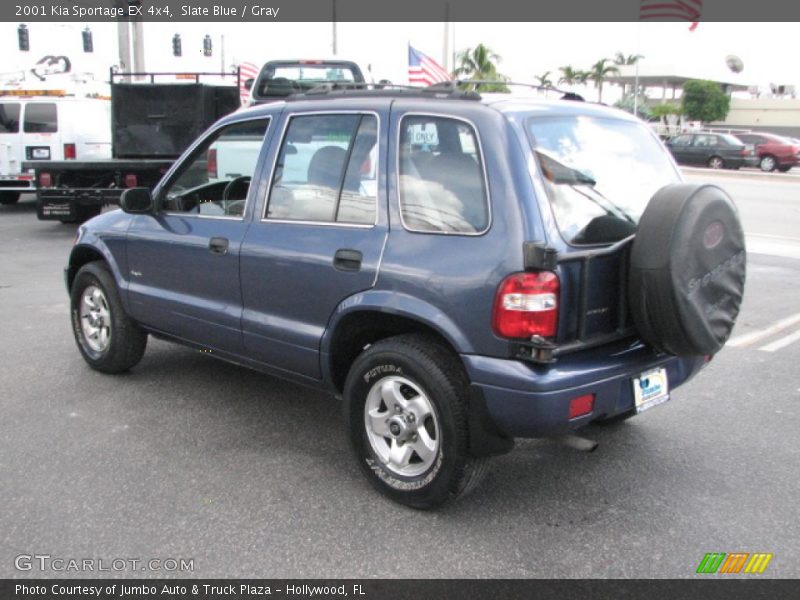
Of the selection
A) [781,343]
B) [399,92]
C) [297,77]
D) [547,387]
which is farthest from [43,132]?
[547,387]

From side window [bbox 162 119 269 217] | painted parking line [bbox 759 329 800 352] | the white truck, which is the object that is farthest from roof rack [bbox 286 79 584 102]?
the white truck

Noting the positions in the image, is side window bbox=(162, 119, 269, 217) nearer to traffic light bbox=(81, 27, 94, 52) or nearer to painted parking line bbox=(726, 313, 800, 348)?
painted parking line bbox=(726, 313, 800, 348)

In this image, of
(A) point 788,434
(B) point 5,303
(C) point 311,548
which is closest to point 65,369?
(B) point 5,303

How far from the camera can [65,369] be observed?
567 cm

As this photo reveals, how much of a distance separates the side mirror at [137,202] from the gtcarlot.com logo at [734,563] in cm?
368

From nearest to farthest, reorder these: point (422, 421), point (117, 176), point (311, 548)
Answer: point (311, 548) → point (422, 421) → point (117, 176)

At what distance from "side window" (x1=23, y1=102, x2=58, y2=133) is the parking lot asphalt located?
11207 mm

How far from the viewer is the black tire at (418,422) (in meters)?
3.37

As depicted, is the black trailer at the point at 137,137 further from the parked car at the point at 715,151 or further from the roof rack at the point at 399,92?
the parked car at the point at 715,151

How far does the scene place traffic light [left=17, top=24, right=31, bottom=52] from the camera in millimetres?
28125
